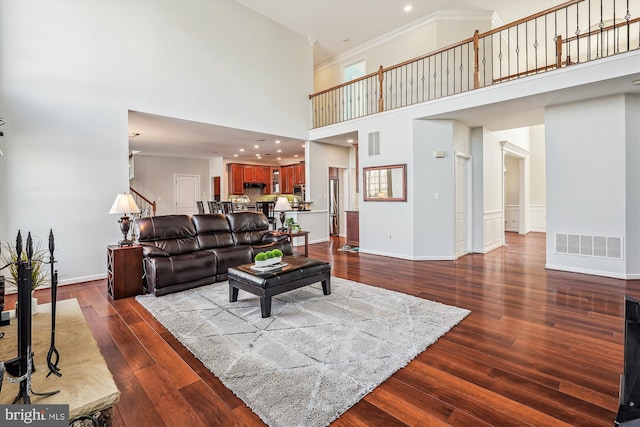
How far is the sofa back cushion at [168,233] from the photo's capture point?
432 cm

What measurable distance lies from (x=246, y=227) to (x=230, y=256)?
0.87 m

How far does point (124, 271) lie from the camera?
3.85 metres

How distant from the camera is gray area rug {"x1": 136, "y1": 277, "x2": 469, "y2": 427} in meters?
1.88

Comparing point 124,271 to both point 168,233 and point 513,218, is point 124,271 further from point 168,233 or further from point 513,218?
point 513,218

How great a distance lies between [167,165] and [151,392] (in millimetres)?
9627

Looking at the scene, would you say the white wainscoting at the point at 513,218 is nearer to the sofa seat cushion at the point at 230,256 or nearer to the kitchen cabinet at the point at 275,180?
the kitchen cabinet at the point at 275,180

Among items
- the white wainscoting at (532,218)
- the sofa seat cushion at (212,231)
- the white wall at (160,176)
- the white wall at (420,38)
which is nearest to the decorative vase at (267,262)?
the sofa seat cushion at (212,231)

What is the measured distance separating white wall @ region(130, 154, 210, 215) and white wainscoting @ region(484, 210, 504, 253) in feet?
30.4

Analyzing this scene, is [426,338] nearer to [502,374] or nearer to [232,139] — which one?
[502,374]

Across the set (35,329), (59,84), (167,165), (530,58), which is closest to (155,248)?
(35,329)

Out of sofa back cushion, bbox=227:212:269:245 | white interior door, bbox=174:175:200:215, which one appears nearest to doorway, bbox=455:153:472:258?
sofa back cushion, bbox=227:212:269:245

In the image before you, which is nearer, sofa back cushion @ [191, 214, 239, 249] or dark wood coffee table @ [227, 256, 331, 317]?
dark wood coffee table @ [227, 256, 331, 317]

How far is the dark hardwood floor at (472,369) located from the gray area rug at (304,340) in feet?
0.31

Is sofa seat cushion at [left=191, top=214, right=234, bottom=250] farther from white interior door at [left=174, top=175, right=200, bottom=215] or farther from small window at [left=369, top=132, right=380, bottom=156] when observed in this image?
white interior door at [left=174, top=175, right=200, bottom=215]
